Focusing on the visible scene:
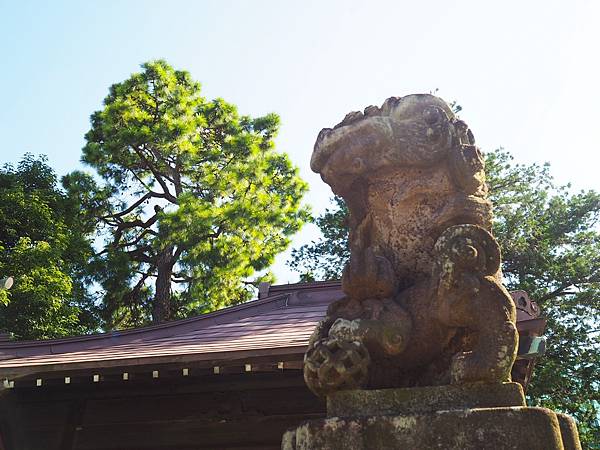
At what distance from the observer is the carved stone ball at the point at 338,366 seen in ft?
5.92

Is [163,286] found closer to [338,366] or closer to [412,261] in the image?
[412,261]

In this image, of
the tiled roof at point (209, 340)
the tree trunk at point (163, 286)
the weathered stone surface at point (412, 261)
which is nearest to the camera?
the weathered stone surface at point (412, 261)

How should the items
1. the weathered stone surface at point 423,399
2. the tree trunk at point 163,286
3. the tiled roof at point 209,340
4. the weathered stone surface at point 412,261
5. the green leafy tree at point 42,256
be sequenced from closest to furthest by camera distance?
1. the weathered stone surface at point 423,399
2. the weathered stone surface at point 412,261
3. the tiled roof at point 209,340
4. the green leafy tree at point 42,256
5. the tree trunk at point 163,286

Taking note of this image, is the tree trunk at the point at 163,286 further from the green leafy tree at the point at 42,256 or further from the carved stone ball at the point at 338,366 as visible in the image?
the carved stone ball at the point at 338,366

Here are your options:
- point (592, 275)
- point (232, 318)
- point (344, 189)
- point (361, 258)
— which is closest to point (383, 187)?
point (344, 189)

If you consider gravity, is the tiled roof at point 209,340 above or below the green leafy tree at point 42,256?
below

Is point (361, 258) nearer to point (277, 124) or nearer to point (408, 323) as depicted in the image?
point (408, 323)

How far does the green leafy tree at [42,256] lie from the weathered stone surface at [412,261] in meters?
10.0

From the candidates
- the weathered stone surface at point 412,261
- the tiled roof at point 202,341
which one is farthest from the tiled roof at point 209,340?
the weathered stone surface at point 412,261

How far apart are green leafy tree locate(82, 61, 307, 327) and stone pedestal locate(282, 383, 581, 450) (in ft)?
37.6

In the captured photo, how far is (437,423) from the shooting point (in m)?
1.63

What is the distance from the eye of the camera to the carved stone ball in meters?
1.80

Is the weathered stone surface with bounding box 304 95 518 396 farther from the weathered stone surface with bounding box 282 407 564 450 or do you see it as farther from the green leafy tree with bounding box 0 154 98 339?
the green leafy tree with bounding box 0 154 98 339

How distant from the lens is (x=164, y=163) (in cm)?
1477
